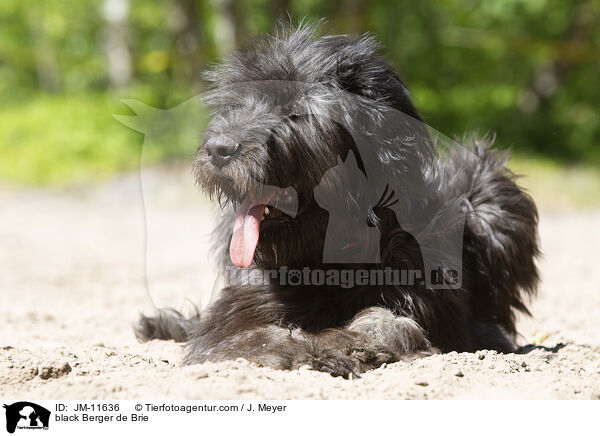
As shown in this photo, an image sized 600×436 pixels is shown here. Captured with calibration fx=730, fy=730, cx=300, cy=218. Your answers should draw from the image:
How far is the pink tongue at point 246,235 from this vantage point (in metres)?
3.52

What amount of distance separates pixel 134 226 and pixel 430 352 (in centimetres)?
907

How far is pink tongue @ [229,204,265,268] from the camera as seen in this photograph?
3.52 metres

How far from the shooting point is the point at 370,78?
3.60 metres

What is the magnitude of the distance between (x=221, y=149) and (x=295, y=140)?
352 mm

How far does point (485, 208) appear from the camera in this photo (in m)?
4.16

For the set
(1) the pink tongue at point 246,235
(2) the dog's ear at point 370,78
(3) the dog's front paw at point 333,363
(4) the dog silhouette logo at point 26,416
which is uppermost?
(2) the dog's ear at point 370,78

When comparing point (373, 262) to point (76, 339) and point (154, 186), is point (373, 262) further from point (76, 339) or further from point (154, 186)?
point (154, 186)

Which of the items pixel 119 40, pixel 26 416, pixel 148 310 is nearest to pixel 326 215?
pixel 26 416

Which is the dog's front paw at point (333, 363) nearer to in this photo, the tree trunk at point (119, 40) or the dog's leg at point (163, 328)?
the dog's leg at point (163, 328)

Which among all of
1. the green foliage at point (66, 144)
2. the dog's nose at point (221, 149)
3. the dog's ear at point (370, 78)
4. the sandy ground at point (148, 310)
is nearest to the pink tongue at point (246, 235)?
the dog's nose at point (221, 149)

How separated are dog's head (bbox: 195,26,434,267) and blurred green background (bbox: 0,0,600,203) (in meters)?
9.82

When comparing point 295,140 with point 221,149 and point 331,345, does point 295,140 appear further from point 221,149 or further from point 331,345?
point 331,345

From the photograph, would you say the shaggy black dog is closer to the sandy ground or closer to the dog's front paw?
the dog's front paw

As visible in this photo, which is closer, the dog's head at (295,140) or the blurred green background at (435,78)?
the dog's head at (295,140)
